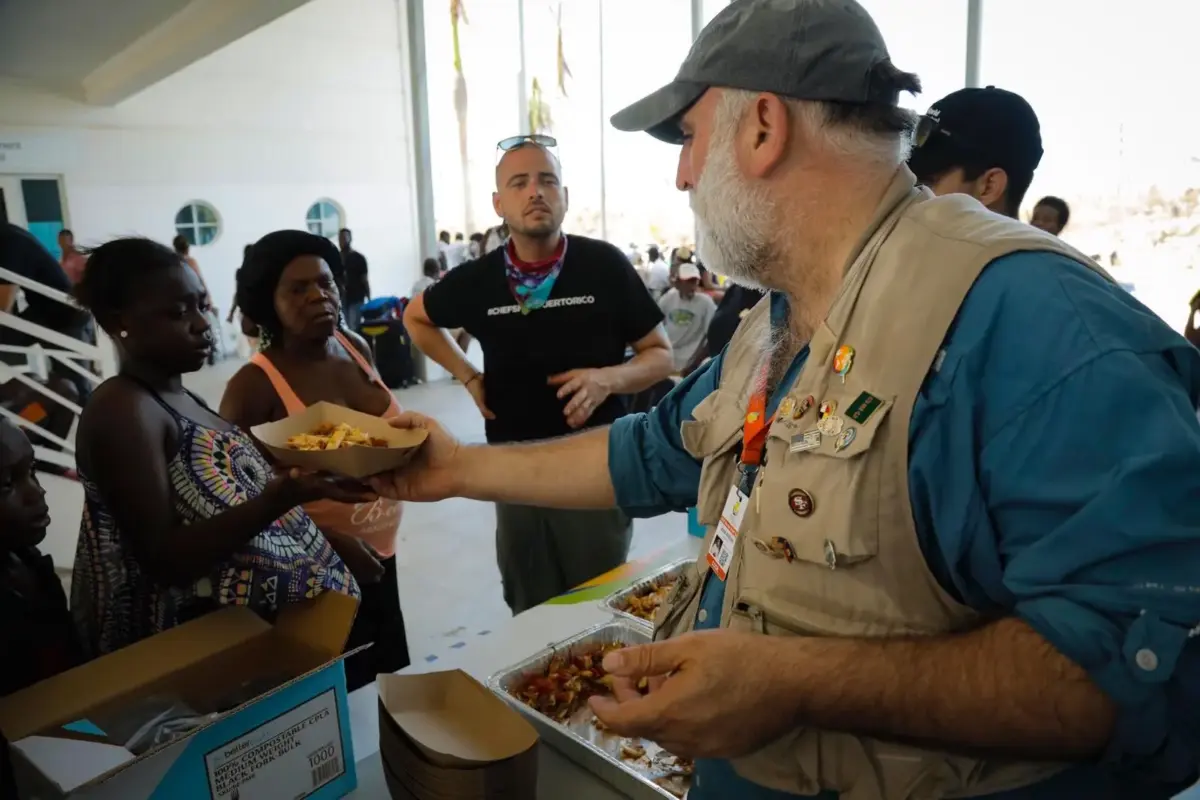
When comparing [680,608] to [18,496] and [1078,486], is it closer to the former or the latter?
[1078,486]

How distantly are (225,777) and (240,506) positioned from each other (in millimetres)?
519

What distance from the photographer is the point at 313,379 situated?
6.72 feet

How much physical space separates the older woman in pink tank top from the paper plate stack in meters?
0.69

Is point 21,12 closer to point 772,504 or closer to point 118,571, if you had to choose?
point 118,571

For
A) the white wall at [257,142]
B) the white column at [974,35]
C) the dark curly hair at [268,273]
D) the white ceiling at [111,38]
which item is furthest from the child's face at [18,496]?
the white wall at [257,142]

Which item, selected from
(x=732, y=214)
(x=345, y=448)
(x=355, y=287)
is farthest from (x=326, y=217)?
(x=732, y=214)

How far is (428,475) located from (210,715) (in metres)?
0.58

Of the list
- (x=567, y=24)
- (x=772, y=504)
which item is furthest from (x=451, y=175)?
(x=772, y=504)

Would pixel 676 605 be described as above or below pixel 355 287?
above

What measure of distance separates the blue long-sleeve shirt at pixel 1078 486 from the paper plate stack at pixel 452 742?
604mm

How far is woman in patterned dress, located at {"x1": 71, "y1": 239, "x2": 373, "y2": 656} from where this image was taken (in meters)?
1.32

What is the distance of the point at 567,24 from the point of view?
9.20 m

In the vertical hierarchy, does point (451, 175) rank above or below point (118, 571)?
above

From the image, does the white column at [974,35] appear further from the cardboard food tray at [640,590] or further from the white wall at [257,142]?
the white wall at [257,142]
